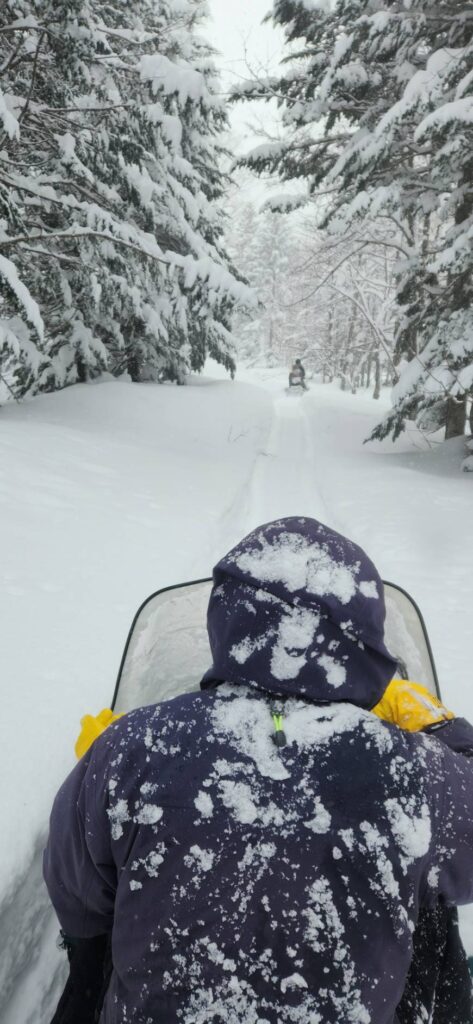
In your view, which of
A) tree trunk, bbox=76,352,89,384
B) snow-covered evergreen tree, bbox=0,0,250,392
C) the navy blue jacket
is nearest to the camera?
the navy blue jacket

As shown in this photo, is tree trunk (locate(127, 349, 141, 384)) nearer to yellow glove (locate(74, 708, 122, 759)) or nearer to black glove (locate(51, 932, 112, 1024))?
yellow glove (locate(74, 708, 122, 759))

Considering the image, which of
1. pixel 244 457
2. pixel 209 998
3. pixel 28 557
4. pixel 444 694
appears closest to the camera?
pixel 209 998

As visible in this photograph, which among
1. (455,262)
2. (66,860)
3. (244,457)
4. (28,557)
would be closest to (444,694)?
(66,860)

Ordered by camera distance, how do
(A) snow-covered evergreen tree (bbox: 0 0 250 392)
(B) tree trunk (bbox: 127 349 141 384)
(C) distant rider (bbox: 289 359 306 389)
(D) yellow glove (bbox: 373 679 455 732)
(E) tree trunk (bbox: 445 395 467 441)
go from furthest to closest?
(C) distant rider (bbox: 289 359 306 389) → (B) tree trunk (bbox: 127 349 141 384) → (E) tree trunk (bbox: 445 395 467 441) → (A) snow-covered evergreen tree (bbox: 0 0 250 392) → (D) yellow glove (bbox: 373 679 455 732)

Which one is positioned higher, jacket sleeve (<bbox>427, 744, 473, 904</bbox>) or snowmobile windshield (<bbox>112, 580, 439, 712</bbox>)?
jacket sleeve (<bbox>427, 744, 473, 904</bbox>)

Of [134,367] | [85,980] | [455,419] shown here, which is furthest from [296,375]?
[85,980]

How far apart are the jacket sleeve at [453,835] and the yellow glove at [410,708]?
14.4 inches

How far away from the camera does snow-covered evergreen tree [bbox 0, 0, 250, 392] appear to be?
6.72 m

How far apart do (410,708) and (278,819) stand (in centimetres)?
74

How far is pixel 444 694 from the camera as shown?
321 cm

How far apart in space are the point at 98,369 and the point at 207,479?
24.1 feet

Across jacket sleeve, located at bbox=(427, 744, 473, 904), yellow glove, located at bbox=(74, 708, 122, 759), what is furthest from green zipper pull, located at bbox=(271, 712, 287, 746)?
yellow glove, located at bbox=(74, 708, 122, 759)

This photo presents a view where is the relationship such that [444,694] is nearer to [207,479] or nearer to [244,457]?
[207,479]

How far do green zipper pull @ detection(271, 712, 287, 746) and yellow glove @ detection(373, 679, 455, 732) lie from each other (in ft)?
1.92
